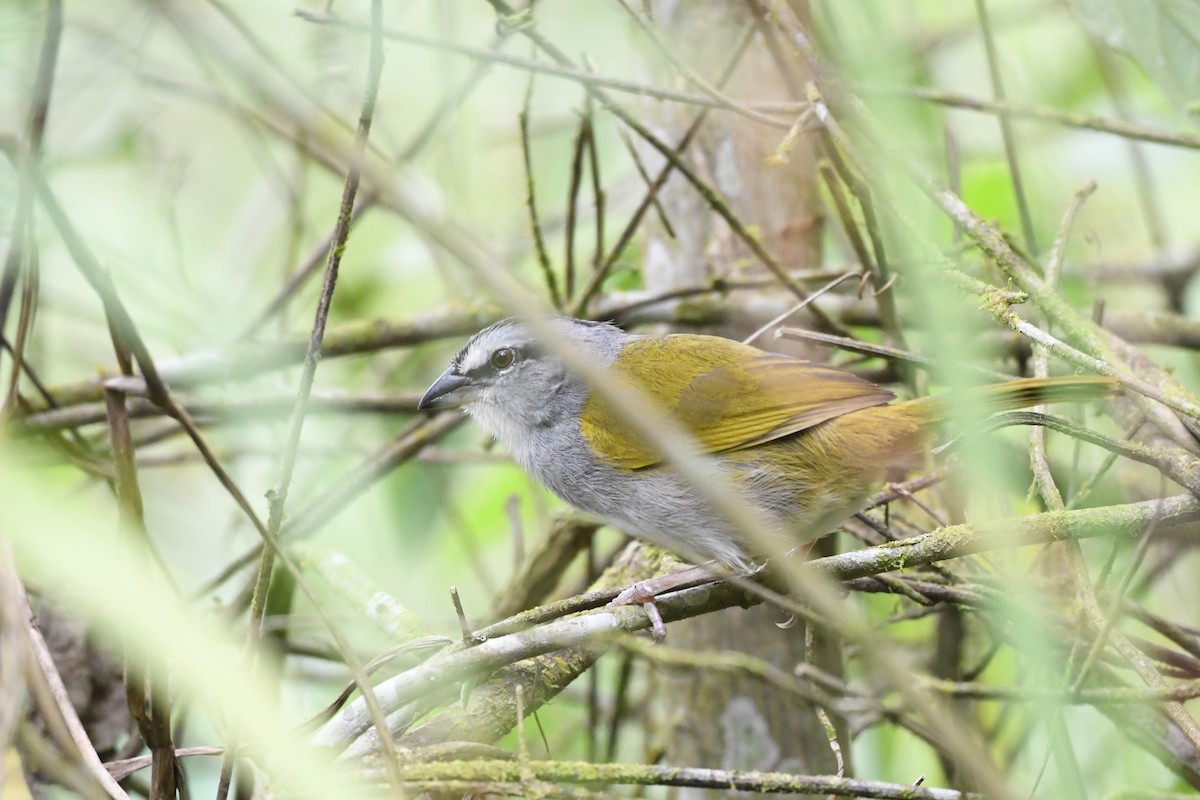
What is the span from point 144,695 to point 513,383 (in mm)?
1700

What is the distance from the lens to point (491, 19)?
5.86 m

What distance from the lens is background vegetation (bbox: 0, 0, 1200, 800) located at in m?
1.92

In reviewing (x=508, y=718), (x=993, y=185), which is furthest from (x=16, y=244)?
(x=993, y=185)

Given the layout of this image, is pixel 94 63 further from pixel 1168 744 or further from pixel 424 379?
pixel 1168 744

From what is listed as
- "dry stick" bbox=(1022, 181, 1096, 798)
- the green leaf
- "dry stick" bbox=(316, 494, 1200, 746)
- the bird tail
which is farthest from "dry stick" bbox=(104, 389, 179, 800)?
the green leaf

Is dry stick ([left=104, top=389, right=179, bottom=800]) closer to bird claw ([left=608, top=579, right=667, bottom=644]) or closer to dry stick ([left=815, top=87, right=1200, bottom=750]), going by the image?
bird claw ([left=608, top=579, right=667, bottom=644])

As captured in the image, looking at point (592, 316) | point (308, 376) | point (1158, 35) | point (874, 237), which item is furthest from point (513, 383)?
point (1158, 35)

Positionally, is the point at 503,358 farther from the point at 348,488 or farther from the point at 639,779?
the point at 639,779

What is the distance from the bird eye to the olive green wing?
49 centimetres

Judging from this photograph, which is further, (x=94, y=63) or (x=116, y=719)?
(x=94, y=63)

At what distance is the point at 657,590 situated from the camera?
2.73m

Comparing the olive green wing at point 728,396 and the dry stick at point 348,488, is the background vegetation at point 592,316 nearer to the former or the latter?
the dry stick at point 348,488

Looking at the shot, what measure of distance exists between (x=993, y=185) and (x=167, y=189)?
345 centimetres

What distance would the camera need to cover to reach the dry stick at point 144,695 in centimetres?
217
